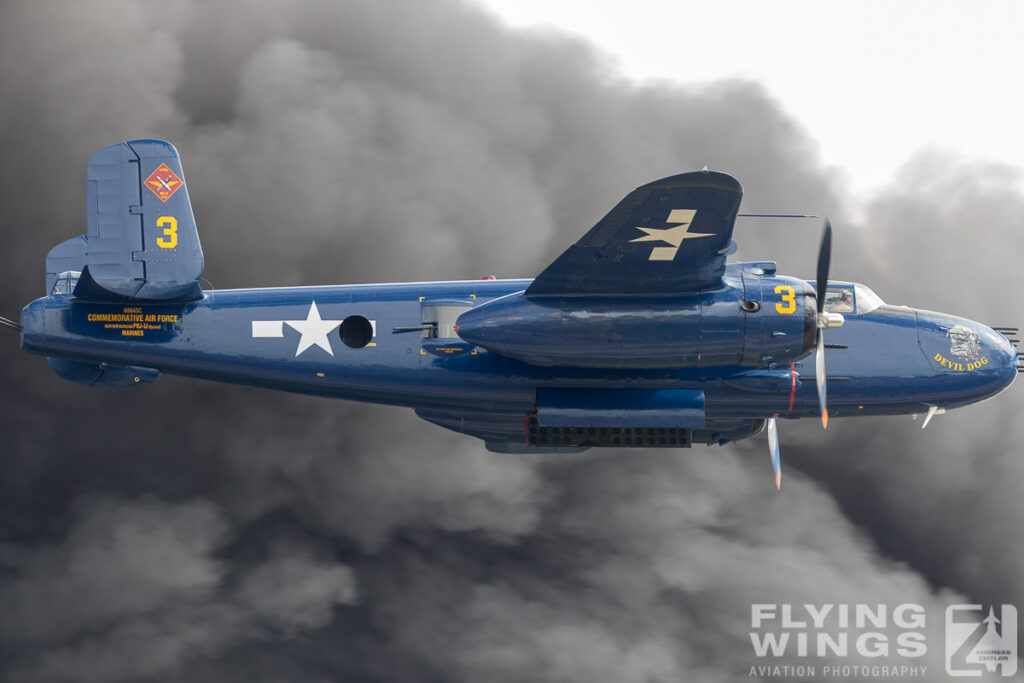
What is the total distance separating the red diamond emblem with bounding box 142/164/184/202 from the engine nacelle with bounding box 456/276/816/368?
526cm

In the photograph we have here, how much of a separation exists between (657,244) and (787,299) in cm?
220

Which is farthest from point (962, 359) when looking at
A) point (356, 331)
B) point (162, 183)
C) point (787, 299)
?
point (162, 183)

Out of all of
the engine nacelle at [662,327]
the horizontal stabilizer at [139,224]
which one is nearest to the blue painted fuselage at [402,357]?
the horizontal stabilizer at [139,224]

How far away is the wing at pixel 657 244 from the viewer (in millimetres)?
13656

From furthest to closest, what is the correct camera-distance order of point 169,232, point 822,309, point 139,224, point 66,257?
point 66,257 → point 169,232 → point 139,224 → point 822,309

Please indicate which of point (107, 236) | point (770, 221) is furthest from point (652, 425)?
point (770, 221)

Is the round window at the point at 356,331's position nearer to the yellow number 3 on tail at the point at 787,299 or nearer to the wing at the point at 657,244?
the wing at the point at 657,244

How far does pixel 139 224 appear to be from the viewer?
51.9 ft

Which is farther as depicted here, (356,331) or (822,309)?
(356,331)

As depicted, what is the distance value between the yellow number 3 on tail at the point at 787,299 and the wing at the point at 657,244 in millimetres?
955

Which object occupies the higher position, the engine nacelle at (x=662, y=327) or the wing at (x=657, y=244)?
the wing at (x=657, y=244)

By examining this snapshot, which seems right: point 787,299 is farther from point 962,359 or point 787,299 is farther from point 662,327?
point 962,359

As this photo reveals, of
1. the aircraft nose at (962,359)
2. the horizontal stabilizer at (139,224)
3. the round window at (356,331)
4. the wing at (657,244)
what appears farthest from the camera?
the aircraft nose at (962,359)

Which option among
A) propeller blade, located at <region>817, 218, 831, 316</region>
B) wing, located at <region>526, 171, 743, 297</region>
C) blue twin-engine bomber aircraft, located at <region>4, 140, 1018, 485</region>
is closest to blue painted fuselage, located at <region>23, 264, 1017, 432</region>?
blue twin-engine bomber aircraft, located at <region>4, 140, 1018, 485</region>
